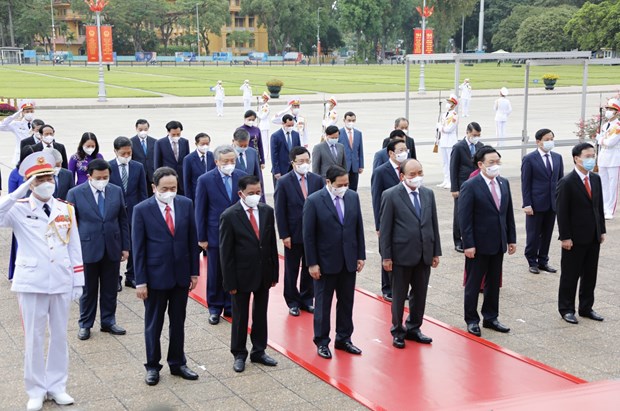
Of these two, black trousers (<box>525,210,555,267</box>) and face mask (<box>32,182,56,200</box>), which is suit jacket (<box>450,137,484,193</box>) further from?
face mask (<box>32,182,56,200</box>)

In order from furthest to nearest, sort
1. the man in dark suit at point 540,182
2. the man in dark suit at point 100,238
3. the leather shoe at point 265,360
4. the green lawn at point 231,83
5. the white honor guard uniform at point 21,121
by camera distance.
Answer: the green lawn at point 231,83
the white honor guard uniform at point 21,121
the man in dark suit at point 540,182
the man in dark suit at point 100,238
the leather shoe at point 265,360

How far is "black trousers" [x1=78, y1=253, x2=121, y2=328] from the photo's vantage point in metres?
8.41

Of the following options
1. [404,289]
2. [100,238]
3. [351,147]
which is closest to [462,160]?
[351,147]

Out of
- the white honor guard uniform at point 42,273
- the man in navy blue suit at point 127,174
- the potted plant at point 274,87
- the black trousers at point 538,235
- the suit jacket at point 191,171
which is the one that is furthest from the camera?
the potted plant at point 274,87

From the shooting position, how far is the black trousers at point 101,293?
27.6 ft

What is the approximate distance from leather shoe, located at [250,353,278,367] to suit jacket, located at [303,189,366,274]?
3.13ft

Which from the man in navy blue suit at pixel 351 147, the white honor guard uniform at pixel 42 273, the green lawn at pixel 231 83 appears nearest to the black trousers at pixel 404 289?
the white honor guard uniform at pixel 42 273

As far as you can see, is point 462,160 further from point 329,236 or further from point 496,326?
point 329,236

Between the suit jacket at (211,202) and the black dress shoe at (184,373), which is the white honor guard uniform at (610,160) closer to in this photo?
the suit jacket at (211,202)

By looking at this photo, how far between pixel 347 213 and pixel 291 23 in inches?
4220

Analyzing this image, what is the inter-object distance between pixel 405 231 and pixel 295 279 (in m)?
1.74

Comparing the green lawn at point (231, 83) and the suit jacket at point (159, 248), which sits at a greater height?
the suit jacket at point (159, 248)

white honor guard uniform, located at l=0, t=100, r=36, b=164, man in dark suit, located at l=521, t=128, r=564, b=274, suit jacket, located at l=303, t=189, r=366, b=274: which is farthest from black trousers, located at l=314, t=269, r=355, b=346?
white honor guard uniform, located at l=0, t=100, r=36, b=164

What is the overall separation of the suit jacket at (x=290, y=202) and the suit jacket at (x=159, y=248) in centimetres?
192
